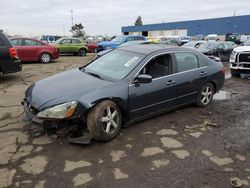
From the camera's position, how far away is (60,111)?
11.5ft

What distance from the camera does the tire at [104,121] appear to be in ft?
12.0

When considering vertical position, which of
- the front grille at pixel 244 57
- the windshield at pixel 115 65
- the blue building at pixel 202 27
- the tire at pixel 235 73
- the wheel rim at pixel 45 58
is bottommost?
the tire at pixel 235 73

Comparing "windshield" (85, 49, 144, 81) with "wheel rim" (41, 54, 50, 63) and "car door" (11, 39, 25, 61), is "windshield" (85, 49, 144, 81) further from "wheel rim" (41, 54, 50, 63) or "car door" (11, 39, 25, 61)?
"wheel rim" (41, 54, 50, 63)

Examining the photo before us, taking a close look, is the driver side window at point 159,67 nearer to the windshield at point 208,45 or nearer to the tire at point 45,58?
the tire at point 45,58

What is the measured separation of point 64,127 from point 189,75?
2.90 m

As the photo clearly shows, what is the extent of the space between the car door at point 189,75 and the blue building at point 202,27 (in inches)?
2038

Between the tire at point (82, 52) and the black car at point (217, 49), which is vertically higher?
the black car at point (217, 49)

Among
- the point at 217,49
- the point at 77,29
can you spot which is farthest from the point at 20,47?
the point at 77,29

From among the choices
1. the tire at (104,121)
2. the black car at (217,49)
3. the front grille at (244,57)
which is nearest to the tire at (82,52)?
the black car at (217,49)

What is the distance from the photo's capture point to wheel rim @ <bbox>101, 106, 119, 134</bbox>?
12.5 ft

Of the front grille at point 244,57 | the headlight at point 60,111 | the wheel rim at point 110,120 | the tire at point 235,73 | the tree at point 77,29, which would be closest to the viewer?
the headlight at point 60,111

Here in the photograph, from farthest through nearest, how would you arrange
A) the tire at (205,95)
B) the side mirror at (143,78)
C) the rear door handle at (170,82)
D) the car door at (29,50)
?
the car door at (29,50) < the tire at (205,95) < the rear door handle at (170,82) < the side mirror at (143,78)

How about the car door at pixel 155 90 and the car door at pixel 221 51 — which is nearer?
the car door at pixel 155 90

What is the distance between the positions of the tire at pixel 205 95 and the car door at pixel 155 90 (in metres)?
1.01
